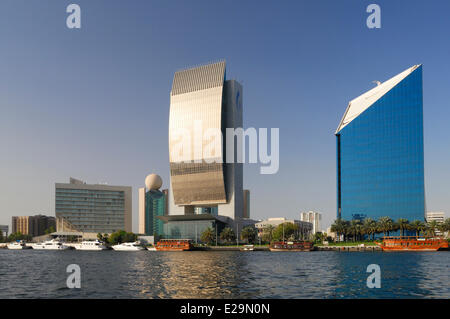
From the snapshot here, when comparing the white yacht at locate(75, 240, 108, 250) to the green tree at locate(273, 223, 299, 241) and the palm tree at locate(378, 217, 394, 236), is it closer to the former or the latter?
the green tree at locate(273, 223, 299, 241)

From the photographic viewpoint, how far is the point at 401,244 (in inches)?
5822

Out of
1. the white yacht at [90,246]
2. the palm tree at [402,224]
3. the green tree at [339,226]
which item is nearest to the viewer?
the palm tree at [402,224]

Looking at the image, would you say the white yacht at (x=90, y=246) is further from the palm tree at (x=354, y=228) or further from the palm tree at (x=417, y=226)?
the palm tree at (x=417, y=226)

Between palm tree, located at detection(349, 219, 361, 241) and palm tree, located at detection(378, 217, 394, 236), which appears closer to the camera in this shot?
palm tree, located at detection(378, 217, 394, 236)

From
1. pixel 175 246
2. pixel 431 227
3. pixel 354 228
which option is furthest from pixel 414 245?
pixel 175 246

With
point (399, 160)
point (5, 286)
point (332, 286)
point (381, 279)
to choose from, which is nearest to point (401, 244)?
point (399, 160)

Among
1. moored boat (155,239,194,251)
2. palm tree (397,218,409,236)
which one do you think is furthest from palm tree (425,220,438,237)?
moored boat (155,239,194,251)

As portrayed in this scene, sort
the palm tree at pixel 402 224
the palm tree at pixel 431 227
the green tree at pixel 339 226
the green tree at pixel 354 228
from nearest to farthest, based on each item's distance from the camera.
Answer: the palm tree at pixel 431 227, the palm tree at pixel 402 224, the green tree at pixel 354 228, the green tree at pixel 339 226

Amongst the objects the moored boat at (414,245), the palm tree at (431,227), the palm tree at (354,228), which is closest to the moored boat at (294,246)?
the moored boat at (414,245)

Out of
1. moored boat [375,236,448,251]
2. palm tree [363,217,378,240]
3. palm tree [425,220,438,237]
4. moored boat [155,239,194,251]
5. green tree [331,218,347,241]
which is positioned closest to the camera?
moored boat [375,236,448,251]

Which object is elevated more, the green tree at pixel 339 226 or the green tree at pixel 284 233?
the green tree at pixel 339 226

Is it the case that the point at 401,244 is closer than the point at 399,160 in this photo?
Yes
